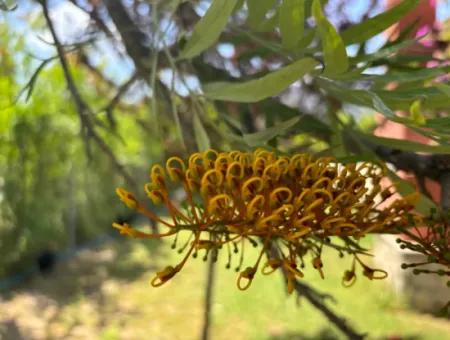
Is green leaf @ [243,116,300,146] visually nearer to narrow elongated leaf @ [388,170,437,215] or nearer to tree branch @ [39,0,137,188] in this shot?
narrow elongated leaf @ [388,170,437,215]

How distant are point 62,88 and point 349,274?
1.84 meters

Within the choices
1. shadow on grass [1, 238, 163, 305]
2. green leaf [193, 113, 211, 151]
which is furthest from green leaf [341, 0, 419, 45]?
shadow on grass [1, 238, 163, 305]

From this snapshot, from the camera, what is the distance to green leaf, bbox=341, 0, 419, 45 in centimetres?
44

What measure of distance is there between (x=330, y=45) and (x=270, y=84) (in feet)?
0.16

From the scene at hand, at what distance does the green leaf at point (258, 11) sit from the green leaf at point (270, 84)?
5 centimetres

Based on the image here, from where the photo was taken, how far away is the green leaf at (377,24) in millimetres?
445

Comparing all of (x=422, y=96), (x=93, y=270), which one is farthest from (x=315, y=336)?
(x=422, y=96)

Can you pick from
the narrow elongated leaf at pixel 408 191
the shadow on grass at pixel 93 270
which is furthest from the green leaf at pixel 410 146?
the shadow on grass at pixel 93 270

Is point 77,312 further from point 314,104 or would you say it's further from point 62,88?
point 314,104

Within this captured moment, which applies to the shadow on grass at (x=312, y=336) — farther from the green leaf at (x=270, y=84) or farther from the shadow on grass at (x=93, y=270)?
the green leaf at (x=270, y=84)

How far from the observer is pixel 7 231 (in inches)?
101

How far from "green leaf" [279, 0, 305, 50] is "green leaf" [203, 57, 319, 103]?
34 mm

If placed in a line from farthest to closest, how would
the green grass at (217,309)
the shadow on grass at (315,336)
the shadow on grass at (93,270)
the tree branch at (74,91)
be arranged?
the shadow on grass at (93,270) < the green grass at (217,309) < the shadow on grass at (315,336) < the tree branch at (74,91)

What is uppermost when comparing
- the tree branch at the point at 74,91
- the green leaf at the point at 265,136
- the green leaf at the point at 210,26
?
the tree branch at the point at 74,91
